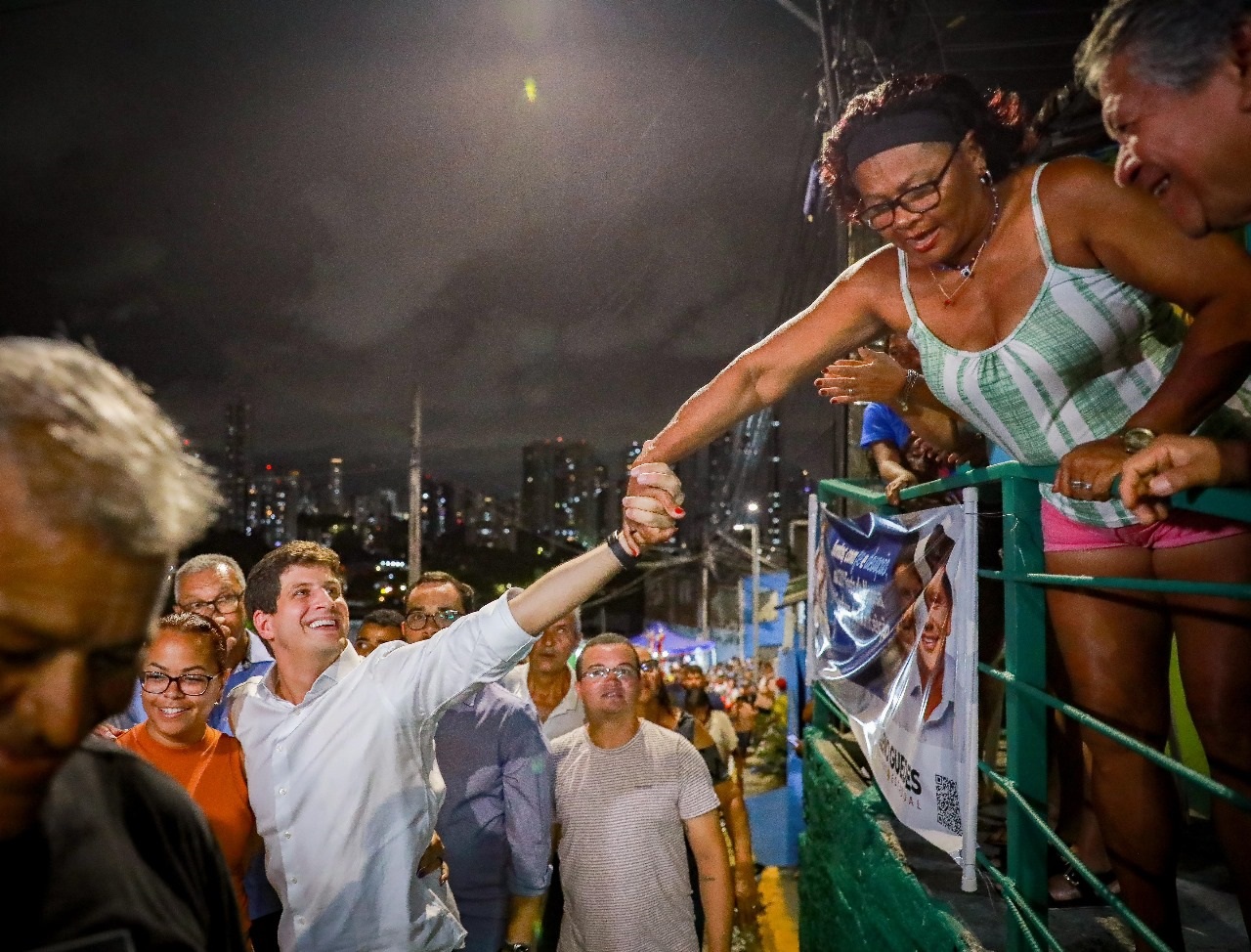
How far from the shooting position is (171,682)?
3205 mm

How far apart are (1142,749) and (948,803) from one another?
1.20 m

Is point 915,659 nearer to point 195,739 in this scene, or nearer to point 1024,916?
point 1024,916

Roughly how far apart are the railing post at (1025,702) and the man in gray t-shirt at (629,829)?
207 cm

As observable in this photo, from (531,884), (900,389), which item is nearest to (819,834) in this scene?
(531,884)

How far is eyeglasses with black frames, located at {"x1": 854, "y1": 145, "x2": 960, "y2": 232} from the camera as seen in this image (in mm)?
2221

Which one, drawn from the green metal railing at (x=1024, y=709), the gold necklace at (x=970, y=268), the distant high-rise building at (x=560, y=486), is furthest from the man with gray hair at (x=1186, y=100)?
the distant high-rise building at (x=560, y=486)

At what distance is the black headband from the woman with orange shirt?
3.06m

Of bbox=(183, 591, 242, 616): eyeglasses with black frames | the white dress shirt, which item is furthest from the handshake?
bbox=(183, 591, 242, 616): eyeglasses with black frames

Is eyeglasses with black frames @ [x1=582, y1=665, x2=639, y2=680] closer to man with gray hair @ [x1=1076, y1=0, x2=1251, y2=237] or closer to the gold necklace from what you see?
the gold necklace

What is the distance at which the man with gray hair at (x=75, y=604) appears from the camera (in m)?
0.80

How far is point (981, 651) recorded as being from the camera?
3357 mm

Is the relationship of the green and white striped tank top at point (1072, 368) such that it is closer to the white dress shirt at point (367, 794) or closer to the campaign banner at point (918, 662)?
the campaign banner at point (918, 662)

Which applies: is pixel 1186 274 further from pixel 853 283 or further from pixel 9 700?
pixel 9 700

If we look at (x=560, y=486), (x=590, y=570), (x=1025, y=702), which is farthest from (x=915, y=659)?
(x=560, y=486)
